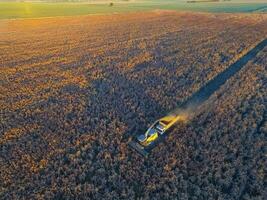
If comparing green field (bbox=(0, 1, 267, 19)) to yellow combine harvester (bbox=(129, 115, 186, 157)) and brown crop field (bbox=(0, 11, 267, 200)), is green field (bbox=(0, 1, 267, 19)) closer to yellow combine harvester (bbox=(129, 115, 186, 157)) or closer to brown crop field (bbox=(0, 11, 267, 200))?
brown crop field (bbox=(0, 11, 267, 200))

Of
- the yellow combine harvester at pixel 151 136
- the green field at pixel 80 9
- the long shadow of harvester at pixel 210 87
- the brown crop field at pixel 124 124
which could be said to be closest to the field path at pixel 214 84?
the long shadow of harvester at pixel 210 87

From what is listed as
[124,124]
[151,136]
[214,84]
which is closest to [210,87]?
[214,84]

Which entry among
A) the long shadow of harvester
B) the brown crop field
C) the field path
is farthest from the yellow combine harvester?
the field path

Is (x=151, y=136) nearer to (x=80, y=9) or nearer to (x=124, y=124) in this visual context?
(x=124, y=124)

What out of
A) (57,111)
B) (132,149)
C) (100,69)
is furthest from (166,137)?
(100,69)

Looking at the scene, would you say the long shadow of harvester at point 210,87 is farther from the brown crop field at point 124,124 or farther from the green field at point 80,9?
the green field at point 80,9

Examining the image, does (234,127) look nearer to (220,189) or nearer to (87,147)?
(220,189)
